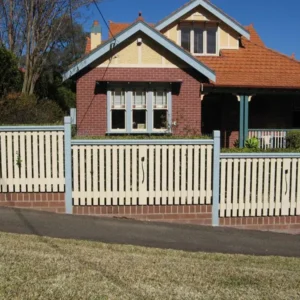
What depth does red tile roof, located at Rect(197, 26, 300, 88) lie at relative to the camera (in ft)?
51.6

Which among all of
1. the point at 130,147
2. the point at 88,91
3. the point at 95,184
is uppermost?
the point at 88,91

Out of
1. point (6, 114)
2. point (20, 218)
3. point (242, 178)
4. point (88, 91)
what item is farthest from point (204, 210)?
point (88, 91)

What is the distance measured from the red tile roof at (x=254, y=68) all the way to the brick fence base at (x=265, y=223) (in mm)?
8435

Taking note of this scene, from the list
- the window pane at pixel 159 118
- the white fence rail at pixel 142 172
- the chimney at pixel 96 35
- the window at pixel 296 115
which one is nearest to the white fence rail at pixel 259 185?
the white fence rail at pixel 142 172

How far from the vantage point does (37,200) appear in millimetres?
7547

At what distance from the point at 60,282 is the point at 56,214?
3.55 m

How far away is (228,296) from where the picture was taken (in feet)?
13.1

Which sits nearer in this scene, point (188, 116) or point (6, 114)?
point (6, 114)

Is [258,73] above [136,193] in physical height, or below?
above

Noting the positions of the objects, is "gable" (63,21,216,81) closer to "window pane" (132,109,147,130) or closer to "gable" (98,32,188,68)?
"gable" (98,32,188,68)

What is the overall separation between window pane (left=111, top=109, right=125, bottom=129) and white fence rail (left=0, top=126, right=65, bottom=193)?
283 inches

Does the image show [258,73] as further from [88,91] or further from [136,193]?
[136,193]

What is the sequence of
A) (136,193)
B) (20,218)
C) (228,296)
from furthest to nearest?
(136,193) → (20,218) → (228,296)

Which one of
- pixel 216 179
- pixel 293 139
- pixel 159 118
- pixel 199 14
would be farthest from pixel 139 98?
pixel 216 179
